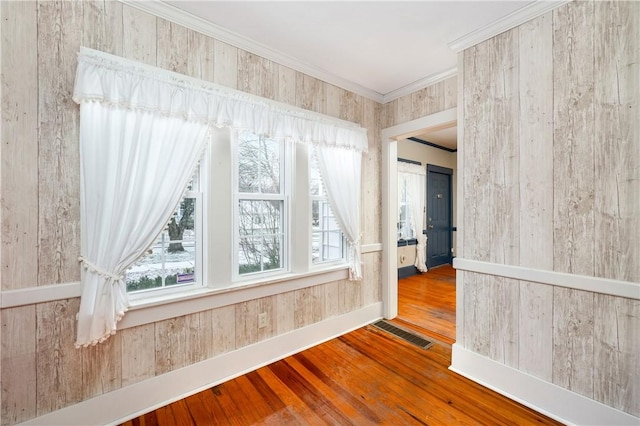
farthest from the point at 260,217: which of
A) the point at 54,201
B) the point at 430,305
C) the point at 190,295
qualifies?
the point at 430,305

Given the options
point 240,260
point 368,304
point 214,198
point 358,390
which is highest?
point 214,198

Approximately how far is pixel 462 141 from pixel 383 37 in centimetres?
108

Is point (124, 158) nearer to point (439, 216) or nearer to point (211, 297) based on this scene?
point (211, 297)

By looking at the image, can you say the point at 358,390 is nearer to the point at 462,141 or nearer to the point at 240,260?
the point at 240,260

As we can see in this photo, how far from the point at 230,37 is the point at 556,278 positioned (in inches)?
116

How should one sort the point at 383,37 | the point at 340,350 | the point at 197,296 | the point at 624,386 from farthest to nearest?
the point at 340,350
the point at 383,37
the point at 197,296
the point at 624,386

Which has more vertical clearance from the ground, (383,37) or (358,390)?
(383,37)

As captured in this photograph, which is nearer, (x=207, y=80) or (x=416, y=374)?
(x=207, y=80)

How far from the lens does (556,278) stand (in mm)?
1781

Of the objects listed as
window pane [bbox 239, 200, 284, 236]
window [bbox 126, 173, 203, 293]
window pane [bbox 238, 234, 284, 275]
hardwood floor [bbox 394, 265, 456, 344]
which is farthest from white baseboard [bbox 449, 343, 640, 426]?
window [bbox 126, 173, 203, 293]

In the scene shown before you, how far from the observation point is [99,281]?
1607 millimetres

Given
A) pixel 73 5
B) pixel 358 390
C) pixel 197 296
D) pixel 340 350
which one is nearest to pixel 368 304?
pixel 340 350

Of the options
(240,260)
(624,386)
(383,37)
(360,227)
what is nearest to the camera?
(624,386)

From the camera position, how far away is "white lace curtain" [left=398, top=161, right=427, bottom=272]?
5453 mm
